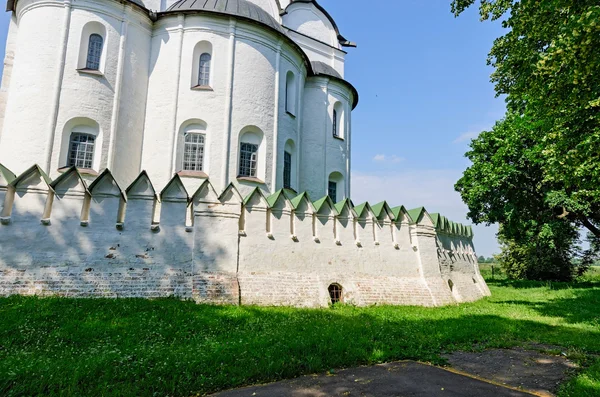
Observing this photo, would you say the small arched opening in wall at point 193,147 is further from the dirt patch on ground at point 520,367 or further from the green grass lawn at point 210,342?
the dirt patch on ground at point 520,367

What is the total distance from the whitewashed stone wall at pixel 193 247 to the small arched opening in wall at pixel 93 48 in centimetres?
796

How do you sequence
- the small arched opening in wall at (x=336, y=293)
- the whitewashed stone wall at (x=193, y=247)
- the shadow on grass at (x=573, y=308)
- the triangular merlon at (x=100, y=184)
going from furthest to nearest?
1. the small arched opening in wall at (x=336, y=293)
2. the shadow on grass at (x=573, y=308)
3. the triangular merlon at (x=100, y=184)
4. the whitewashed stone wall at (x=193, y=247)

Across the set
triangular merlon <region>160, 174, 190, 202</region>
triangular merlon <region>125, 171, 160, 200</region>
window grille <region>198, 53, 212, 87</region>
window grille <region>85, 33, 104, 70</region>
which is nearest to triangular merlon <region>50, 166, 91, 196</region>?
triangular merlon <region>125, 171, 160, 200</region>

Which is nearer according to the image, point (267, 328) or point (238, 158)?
point (267, 328)

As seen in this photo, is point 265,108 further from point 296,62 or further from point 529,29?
point 529,29

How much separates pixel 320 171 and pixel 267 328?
14.5m

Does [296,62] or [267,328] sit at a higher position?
[296,62]

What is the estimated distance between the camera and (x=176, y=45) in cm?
1695

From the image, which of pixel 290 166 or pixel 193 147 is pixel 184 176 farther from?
pixel 290 166

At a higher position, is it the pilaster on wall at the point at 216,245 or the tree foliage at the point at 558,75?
the tree foliage at the point at 558,75

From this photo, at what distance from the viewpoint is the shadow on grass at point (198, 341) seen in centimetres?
484

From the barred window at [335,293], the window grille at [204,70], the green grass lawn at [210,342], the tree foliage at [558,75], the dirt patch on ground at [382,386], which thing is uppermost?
the window grille at [204,70]


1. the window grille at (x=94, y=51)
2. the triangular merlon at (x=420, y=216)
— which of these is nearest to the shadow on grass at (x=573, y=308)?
the triangular merlon at (x=420, y=216)

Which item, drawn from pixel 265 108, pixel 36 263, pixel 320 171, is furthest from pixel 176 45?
pixel 36 263
